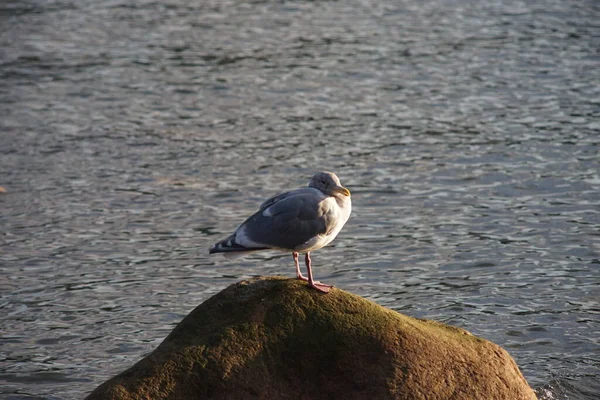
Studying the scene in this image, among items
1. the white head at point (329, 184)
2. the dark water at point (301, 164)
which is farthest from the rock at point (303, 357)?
the dark water at point (301, 164)

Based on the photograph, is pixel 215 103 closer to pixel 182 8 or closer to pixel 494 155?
pixel 494 155

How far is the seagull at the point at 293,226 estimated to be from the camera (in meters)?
6.92

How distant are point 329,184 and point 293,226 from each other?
0.42 m

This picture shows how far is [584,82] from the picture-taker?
17.1 meters

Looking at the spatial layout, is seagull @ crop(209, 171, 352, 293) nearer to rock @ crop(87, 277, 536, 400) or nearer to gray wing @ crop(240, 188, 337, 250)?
gray wing @ crop(240, 188, 337, 250)

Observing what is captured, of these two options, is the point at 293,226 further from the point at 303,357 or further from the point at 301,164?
the point at 301,164

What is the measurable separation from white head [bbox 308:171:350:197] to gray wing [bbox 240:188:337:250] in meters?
0.12

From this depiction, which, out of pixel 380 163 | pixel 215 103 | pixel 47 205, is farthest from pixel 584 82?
pixel 47 205

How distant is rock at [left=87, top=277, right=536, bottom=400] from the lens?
643 centimetres

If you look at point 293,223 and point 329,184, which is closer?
point 293,223

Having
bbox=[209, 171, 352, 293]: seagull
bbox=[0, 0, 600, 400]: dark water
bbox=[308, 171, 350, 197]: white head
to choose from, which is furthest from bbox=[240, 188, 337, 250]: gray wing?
bbox=[0, 0, 600, 400]: dark water

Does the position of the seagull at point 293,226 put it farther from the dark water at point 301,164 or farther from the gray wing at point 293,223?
the dark water at point 301,164

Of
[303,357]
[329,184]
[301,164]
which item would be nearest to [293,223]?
[329,184]

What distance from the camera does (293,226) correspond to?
6922mm
